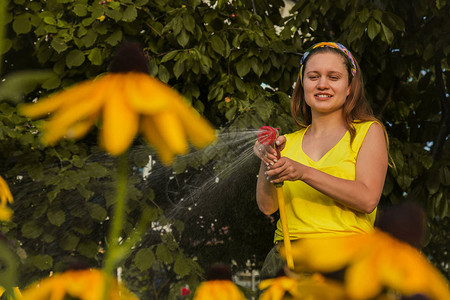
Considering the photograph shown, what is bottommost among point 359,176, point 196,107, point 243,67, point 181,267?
point 181,267

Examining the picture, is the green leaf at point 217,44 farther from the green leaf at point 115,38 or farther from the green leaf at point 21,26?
the green leaf at point 21,26

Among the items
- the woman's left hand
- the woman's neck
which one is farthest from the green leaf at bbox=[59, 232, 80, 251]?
the woman's left hand

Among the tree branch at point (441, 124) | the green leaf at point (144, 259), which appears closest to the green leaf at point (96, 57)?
the green leaf at point (144, 259)

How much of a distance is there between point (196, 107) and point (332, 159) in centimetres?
133

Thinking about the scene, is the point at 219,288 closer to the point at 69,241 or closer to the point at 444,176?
the point at 69,241

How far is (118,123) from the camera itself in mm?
378

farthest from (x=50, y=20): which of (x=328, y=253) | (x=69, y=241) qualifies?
(x=328, y=253)

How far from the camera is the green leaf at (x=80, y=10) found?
2572 millimetres

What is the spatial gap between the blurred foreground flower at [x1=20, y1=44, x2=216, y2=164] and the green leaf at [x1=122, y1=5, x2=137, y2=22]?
83.9 inches

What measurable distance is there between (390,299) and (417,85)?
10.5ft

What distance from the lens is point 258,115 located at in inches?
106

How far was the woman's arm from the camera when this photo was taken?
4.16 feet

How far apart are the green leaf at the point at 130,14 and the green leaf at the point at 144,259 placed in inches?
36.4

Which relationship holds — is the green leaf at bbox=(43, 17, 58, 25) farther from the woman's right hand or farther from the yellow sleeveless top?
the woman's right hand
